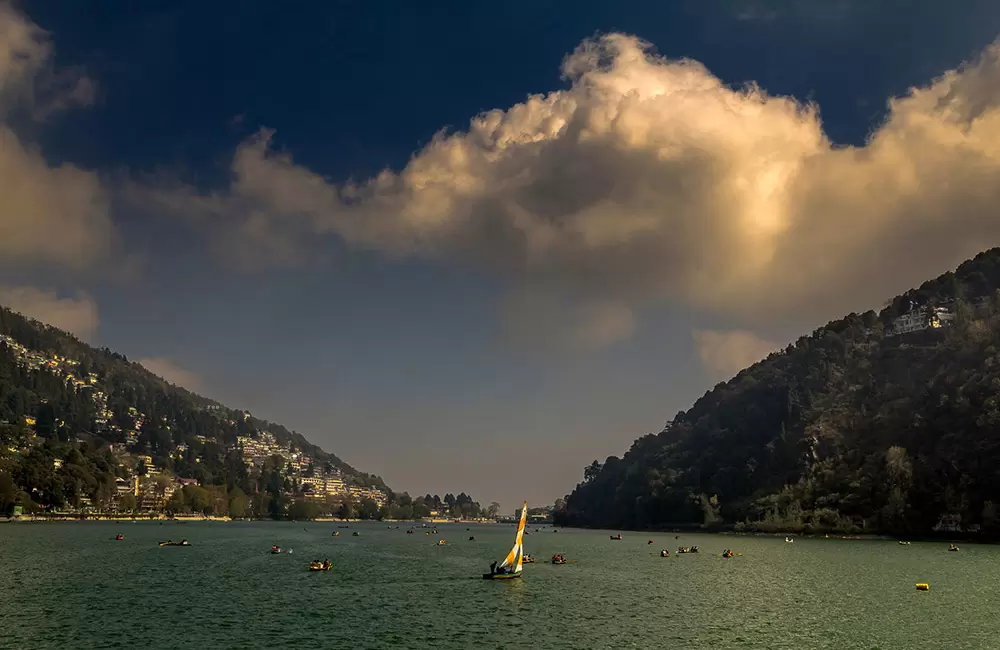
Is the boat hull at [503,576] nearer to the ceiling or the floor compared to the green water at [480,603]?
nearer to the ceiling

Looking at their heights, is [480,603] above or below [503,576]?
below

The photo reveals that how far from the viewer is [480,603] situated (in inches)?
3250

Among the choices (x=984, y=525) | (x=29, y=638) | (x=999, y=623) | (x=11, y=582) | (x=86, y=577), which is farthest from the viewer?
(x=984, y=525)

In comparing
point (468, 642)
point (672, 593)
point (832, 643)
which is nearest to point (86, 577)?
point (468, 642)

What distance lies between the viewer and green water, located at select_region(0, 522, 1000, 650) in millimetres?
62031

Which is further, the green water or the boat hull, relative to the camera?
the boat hull

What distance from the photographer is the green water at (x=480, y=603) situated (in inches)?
2442

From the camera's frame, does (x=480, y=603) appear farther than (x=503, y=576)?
No

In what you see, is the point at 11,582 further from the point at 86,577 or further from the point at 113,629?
the point at 113,629

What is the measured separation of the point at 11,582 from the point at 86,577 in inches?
406

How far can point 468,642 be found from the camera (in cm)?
6044

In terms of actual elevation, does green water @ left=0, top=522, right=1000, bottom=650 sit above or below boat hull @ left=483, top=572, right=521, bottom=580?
below

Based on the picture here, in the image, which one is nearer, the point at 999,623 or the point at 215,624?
the point at 215,624

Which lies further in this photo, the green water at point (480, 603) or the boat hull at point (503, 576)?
the boat hull at point (503, 576)
